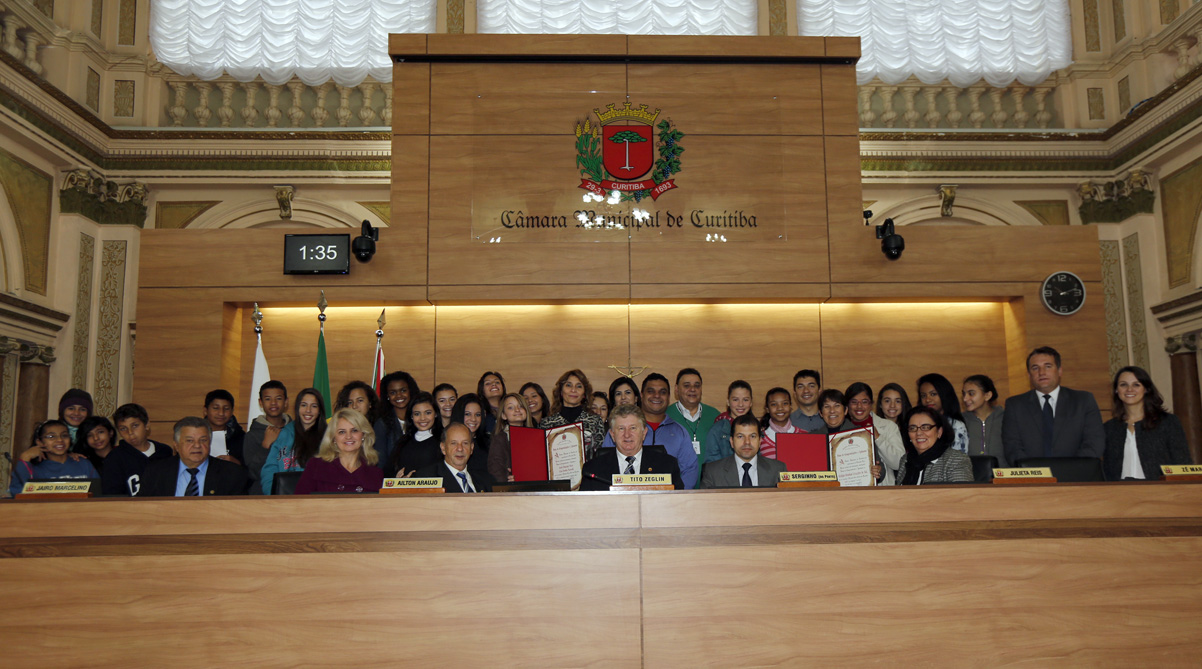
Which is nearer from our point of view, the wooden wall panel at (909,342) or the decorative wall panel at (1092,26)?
the wooden wall panel at (909,342)

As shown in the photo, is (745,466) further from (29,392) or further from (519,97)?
(29,392)

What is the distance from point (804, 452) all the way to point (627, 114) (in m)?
3.71

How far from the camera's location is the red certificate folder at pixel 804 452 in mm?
3463

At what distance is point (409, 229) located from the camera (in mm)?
6316

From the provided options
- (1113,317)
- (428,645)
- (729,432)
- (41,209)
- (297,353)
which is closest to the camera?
(428,645)

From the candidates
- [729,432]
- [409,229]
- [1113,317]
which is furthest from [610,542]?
[1113,317]

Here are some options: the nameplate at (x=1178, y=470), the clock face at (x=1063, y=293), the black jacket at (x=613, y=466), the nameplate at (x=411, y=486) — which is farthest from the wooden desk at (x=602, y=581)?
the clock face at (x=1063, y=293)

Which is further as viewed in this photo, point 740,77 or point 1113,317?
point 1113,317

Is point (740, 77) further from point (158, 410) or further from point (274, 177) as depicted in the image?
point (274, 177)

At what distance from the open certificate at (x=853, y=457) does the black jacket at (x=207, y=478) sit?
2.61 m

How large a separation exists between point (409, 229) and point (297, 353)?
1.21m

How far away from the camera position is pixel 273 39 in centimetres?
996

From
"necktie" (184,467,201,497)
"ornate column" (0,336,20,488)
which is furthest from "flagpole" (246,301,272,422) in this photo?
"ornate column" (0,336,20,488)

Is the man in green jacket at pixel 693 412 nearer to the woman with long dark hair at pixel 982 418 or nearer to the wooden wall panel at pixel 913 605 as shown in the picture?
the woman with long dark hair at pixel 982 418
